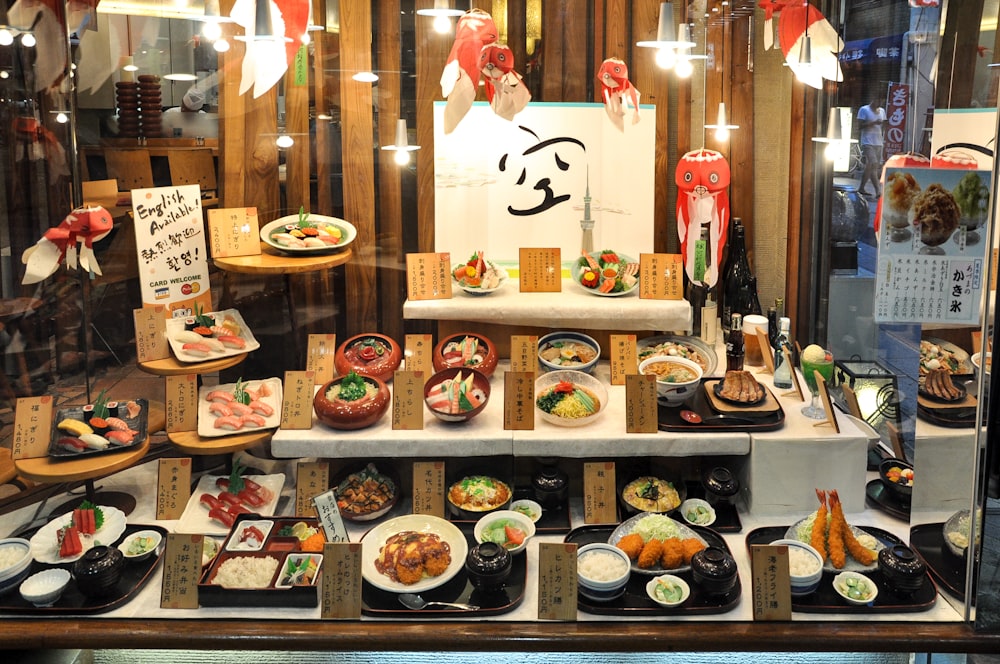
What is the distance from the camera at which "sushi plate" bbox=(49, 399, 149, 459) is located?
12.1 feet

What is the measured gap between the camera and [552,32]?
14.7 feet

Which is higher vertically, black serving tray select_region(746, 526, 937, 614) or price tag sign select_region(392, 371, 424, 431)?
price tag sign select_region(392, 371, 424, 431)

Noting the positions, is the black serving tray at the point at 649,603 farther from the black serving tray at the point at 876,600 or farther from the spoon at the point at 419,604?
the spoon at the point at 419,604

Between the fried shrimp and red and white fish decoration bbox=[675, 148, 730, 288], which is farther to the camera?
red and white fish decoration bbox=[675, 148, 730, 288]

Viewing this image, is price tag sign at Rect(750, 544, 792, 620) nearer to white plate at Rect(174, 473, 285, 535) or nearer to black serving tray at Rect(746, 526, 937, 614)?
black serving tray at Rect(746, 526, 937, 614)

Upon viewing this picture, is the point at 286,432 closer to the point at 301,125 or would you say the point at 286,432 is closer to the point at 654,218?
the point at 301,125

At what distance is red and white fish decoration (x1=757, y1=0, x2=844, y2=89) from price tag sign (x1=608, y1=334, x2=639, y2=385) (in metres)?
1.41

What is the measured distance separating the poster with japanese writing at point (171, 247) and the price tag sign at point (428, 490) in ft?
4.59

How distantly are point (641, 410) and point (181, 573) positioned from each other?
1.90m

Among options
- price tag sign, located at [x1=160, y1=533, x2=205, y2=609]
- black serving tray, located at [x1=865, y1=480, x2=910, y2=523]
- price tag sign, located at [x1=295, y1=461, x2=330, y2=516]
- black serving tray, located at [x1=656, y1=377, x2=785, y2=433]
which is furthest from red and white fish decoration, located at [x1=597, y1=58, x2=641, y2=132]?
price tag sign, located at [x1=160, y1=533, x2=205, y2=609]

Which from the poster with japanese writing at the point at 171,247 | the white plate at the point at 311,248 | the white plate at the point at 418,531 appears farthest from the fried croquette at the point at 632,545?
the poster with japanese writing at the point at 171,247

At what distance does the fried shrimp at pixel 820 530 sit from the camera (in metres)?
3.44

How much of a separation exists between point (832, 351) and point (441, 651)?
7.91 ft

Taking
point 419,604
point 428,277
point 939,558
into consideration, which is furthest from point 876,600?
point 428,277
